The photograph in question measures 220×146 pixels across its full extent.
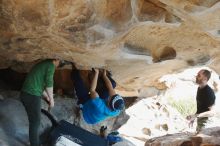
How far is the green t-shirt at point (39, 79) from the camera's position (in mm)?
4992

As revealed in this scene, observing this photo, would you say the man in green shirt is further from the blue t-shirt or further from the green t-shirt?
the blue t-shirt

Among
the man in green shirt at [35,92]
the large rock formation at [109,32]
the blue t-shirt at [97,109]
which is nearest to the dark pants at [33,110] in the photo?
the man in green shirt at [35,92]

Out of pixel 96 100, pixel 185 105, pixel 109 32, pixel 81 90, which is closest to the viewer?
pixel 109 32

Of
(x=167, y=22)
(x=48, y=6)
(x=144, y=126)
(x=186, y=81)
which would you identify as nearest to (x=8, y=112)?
(x=48, y=6)

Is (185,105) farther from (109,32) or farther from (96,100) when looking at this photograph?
(109,32)

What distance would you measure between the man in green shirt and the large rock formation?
32 centimetres

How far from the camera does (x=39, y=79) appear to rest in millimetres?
5023

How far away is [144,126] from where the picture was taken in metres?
8.93

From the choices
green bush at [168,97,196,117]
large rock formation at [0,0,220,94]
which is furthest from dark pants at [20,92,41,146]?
green bush at [168,97,196,117]

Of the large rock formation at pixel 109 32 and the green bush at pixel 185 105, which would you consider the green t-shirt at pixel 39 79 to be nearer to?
the large rock formation at pixel 109 32

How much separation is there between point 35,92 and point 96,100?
0.96 m

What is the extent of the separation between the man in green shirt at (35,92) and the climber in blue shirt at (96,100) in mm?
798

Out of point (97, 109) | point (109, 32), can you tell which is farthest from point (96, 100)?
point (109, 32)

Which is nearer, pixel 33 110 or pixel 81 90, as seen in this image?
pixel 33 110
